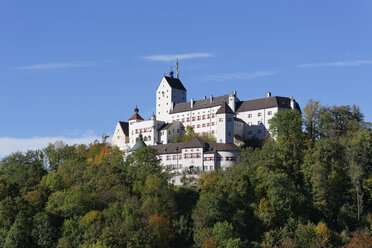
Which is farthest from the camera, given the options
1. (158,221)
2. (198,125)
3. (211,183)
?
(198,125)

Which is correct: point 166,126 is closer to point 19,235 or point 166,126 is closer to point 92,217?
point 92,217

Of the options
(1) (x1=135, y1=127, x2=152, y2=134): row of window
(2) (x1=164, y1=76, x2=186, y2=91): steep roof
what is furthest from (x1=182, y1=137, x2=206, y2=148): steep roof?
(2) (x1=164, y1=76, x2=186, y2=91): steep roof

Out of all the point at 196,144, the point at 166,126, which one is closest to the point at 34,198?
the point at 196,144

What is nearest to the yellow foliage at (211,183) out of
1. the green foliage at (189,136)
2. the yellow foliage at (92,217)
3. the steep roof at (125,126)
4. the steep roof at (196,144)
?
the steep roof at (196,144)

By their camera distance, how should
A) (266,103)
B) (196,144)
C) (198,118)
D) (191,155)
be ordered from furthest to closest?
(198,118) → (266,103) → (196,144) → (191,155)

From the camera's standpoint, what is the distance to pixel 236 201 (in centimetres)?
7144

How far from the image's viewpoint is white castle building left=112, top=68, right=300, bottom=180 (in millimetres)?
86125

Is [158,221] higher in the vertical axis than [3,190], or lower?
lower

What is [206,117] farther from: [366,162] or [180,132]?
[366,162]

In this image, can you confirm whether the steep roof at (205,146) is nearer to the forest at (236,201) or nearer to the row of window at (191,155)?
the row of window at (191,155)

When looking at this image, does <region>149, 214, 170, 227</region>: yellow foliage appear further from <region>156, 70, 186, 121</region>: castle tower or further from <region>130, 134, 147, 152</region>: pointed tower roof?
<region>156, 70, 186, 121</region>: castle tower

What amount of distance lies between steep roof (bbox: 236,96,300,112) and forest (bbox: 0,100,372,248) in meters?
15.2

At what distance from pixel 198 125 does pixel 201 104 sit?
14.6ft

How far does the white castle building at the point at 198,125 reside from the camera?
283 ft
